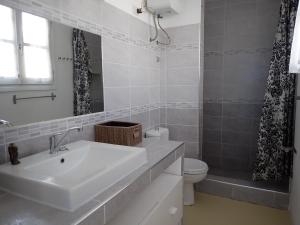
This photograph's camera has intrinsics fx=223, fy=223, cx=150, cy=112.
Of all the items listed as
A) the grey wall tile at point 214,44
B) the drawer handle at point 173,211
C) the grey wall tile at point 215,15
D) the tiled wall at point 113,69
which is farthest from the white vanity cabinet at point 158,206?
the grey wall tile at point 215,15

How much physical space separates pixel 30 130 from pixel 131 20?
4.75 ft

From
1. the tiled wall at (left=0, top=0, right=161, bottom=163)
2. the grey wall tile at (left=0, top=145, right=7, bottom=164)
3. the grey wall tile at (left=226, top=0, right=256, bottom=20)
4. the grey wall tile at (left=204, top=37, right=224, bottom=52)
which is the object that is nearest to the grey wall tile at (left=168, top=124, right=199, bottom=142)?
the tiled wall at (left=0, top=0, right=161, bottom=163)

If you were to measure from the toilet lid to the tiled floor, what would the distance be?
406mm

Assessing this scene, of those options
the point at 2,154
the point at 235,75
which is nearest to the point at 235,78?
the point at 235,75

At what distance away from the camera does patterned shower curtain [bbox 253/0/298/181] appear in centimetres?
226

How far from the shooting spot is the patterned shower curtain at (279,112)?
2.26 metres

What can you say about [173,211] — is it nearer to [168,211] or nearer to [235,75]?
[168,211]

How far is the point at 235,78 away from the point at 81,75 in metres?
2.20

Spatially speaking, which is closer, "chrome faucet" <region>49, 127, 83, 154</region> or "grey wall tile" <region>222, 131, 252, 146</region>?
"chrome faucet" <region>49, 127, 83, 154</region>

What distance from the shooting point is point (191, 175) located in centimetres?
228

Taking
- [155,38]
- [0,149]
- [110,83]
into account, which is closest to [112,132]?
[110,83]

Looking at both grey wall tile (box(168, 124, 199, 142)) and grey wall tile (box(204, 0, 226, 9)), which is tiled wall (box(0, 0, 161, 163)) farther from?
grey wall tile (box(204, 0, 226, 9))

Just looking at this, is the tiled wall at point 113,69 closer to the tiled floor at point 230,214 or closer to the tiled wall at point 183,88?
the tiled wall at point 183,88

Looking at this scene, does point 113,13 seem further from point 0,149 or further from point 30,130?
point 0,149
